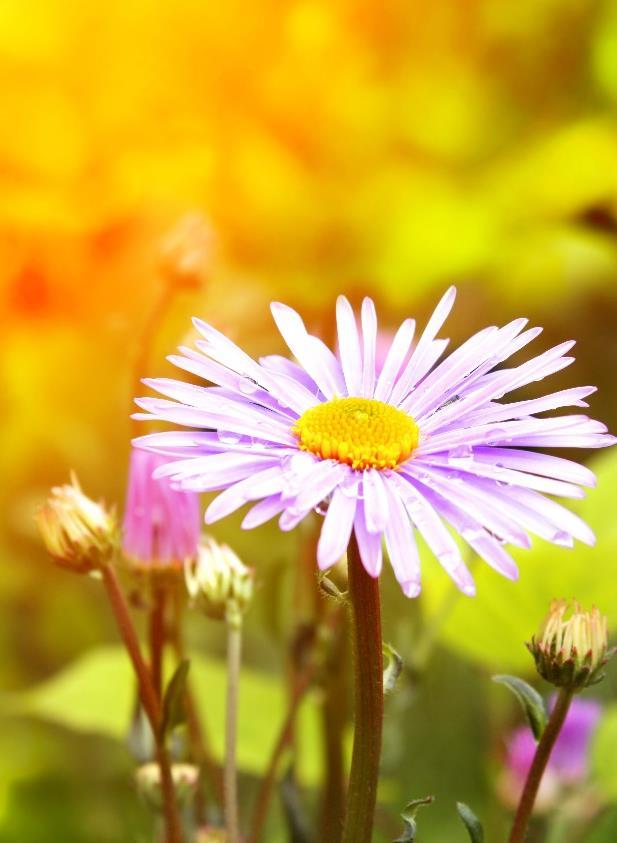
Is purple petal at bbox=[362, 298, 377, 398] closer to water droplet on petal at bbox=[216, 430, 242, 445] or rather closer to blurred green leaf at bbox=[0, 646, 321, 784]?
water droplet on petal at bbox=[216, 430, 242, 445]

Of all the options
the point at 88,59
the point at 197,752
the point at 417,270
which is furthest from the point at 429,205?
the point at 197,752

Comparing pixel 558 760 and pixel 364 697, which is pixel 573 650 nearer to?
pixel 364 697

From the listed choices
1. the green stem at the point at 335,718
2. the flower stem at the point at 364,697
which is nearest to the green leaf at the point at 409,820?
the flower stem at the point at 364,697

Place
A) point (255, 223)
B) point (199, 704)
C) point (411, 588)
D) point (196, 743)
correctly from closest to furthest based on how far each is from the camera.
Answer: point (411, 588) < point (196, 743) < point (199, 704) < point (255, 223)

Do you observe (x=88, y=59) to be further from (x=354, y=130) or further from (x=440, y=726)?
(x=440, y=726)

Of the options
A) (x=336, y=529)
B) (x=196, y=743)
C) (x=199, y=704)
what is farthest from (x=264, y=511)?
(x=199, y=704)

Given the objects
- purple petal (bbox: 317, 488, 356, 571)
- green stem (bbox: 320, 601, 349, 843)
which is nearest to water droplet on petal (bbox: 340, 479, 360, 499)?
purple petal (bbox: 317, 488, 356, 571)
